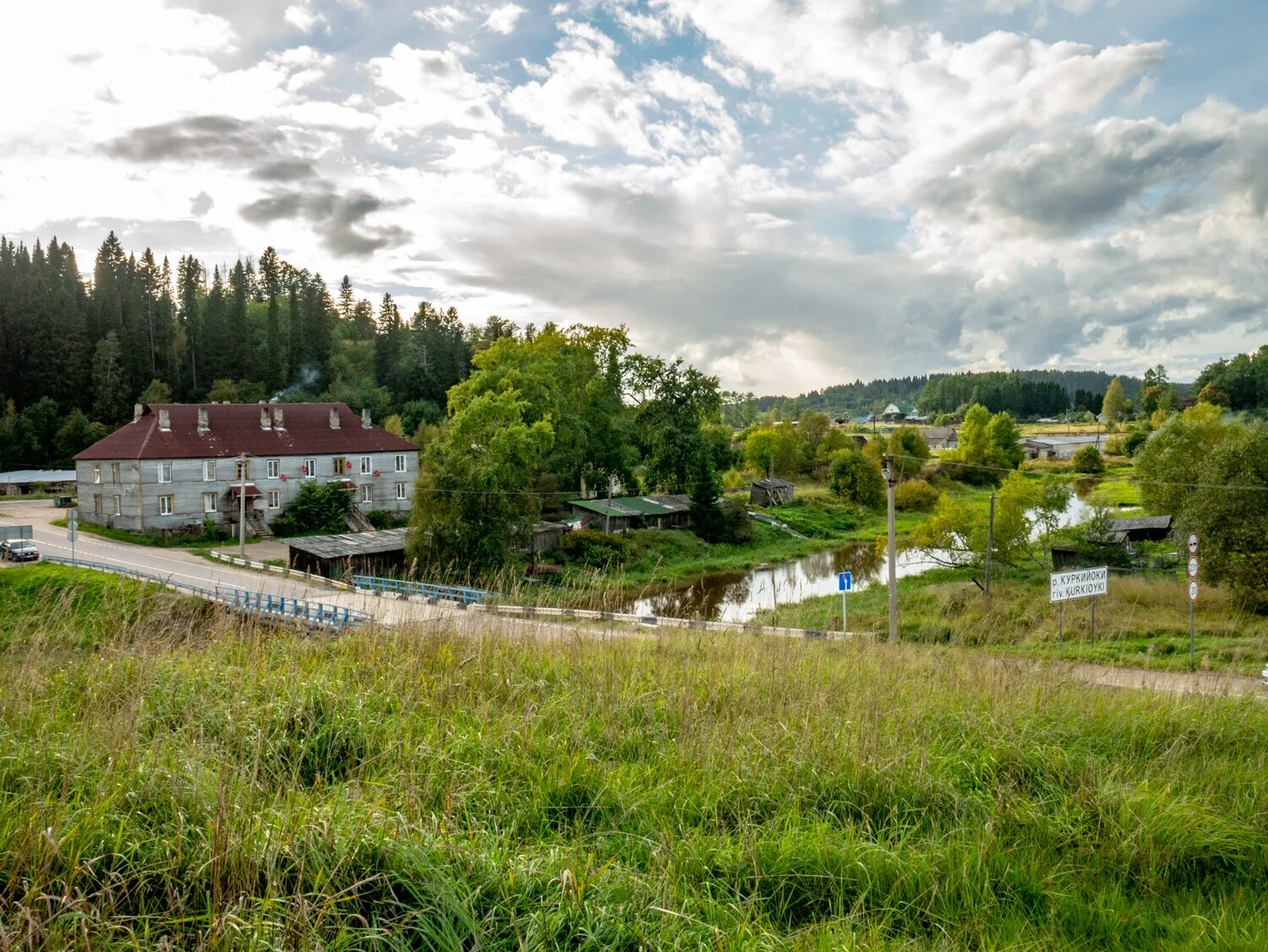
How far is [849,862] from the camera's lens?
3764 mm

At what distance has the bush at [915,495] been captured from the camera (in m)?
58.4

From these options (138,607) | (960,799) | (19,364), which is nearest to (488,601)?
(138,607)

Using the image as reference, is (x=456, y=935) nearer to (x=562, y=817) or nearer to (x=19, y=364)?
(x=562, y=817)

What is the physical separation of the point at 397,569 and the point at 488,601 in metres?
25.7

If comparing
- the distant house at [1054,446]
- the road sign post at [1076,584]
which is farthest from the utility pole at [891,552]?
the distant house at [1054,446]

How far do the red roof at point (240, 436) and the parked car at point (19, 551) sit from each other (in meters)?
10.1

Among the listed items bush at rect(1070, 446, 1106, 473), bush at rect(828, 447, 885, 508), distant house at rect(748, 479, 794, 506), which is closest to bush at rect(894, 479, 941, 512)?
bush at rect(828, 447, 885, 508)

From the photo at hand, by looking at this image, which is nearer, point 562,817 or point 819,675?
point 562,817

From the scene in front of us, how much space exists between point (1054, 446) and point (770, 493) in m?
55.1

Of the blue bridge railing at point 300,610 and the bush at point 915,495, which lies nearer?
the blue bridge railing at point 300,610

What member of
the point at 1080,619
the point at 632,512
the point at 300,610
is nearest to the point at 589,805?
the point at 300,610

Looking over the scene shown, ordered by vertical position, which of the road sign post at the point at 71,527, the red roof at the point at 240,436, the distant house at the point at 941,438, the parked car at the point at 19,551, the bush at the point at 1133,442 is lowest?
the parked car at the point at 19,551

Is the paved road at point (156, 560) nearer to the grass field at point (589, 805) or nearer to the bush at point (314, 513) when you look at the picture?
the bush at point (314, 513)

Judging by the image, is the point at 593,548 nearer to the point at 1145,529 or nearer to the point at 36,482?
the point at 1145,529
